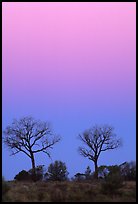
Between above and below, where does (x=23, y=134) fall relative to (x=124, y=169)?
above

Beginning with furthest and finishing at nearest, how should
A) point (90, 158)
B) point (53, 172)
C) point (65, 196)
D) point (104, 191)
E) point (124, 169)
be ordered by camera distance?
point (90, 158) < point (53, 172) < point (124, 169) < point (104, 191) < point (65, 196)

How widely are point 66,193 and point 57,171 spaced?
1982 cm

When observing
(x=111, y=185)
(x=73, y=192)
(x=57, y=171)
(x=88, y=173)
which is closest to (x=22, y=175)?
(x=57, y=171)

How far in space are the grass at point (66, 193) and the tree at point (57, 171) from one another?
1589 centimetres

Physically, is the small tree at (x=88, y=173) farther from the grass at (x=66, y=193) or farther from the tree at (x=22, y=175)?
the grass at (x=66, y=193)

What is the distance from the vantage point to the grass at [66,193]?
78.8ft

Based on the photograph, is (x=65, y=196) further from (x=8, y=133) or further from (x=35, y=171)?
(x=8, y=133)

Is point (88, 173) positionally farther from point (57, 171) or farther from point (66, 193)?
point (66, 193)

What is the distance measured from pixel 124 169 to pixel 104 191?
15947mm

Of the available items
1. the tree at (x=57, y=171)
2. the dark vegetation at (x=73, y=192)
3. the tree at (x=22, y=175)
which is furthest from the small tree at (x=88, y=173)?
the dark vegetation at (x=73, y=192)

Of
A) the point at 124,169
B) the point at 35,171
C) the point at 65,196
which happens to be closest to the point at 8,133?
the point at 35,171

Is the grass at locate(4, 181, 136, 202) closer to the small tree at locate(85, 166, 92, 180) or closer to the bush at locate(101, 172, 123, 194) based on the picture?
the bush at locate(101, 172, 123, 194)

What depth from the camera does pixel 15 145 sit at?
44.3 metres

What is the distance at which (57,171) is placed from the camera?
45.7 meters
